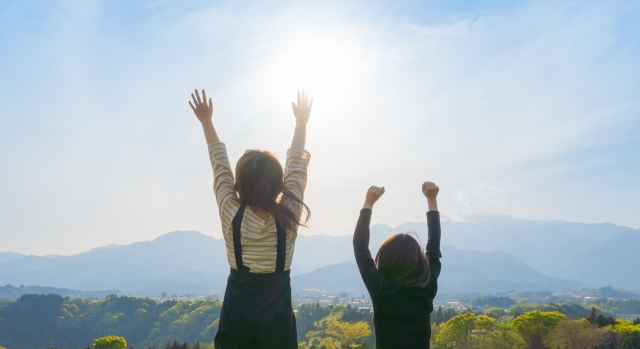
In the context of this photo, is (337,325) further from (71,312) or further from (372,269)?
(71,312)

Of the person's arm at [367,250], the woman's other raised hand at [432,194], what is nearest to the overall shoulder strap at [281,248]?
the person's arm at [367,250]

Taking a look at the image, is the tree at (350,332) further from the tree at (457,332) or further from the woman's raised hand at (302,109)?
the woman's raised hand at (302,109)

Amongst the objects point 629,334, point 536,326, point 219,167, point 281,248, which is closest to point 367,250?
point 281,248

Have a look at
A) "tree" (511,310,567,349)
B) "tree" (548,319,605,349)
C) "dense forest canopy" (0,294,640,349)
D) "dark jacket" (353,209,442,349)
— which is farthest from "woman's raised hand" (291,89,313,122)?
"dense forest canopy" (0,294,640,349)

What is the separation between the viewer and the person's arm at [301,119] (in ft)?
9.40

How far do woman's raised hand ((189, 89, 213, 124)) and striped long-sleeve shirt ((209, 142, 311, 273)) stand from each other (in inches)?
12.0

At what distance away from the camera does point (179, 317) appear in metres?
87.6

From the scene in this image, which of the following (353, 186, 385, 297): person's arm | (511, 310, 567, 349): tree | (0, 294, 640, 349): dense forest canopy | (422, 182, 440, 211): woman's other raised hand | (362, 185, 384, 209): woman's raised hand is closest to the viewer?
(353, 186, 385, 297): person's arm

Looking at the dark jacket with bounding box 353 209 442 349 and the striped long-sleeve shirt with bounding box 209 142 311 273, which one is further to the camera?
the dark jacket with bounding box 353 209 442 349

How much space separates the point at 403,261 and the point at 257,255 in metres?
0.86

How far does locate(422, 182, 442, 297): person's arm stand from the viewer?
2832 mm

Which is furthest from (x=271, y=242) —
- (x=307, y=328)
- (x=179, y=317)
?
(x=179, y=317)

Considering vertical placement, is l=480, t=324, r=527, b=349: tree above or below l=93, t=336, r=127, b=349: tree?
above

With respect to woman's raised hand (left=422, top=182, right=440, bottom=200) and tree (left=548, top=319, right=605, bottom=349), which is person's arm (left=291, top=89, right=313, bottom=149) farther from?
tree (left=548, top=319, right=605, bottom=349)
